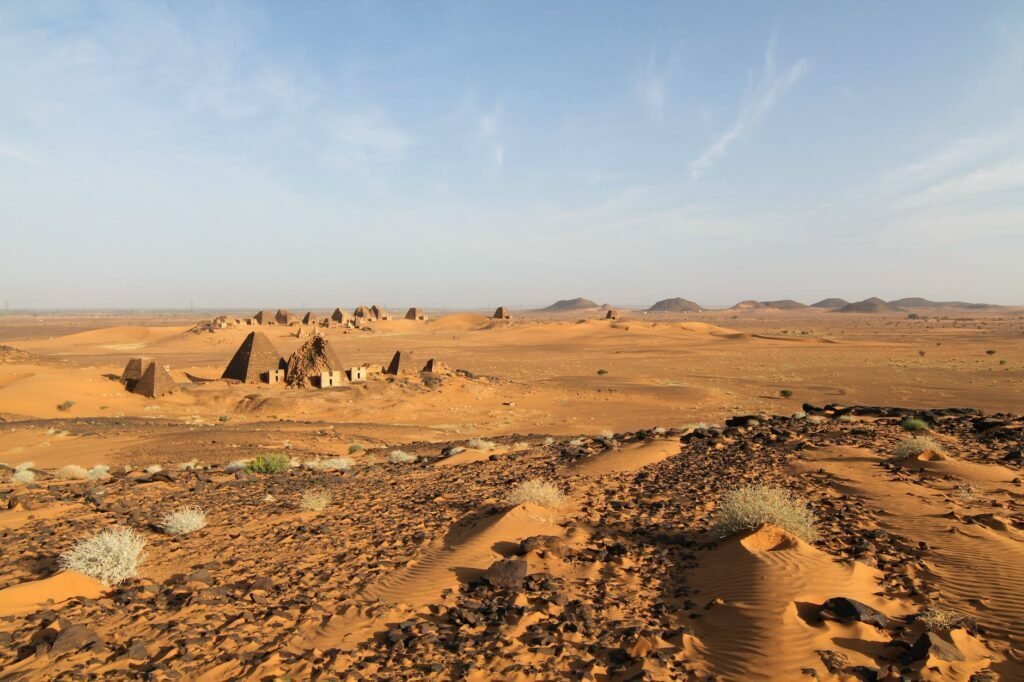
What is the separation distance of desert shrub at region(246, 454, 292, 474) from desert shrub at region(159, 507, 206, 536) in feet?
14.1

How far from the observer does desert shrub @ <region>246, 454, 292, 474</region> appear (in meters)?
11.8

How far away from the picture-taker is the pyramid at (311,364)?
87.9ft

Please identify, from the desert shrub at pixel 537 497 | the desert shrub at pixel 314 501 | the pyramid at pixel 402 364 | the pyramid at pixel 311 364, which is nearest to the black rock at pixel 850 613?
the desert shrub at pixel 537 497

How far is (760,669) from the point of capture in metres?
4.15

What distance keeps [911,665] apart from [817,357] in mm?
48183

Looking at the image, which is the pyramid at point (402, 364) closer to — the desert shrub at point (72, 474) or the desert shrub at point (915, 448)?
the desert shrub at point (72, 474)

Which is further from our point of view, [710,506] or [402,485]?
[402,485]

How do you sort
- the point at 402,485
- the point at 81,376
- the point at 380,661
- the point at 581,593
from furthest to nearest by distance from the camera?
the point at 81,376
the point at 402,485
the point at 581,593
the point at 380,661

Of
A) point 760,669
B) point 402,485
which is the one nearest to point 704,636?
point 760,669

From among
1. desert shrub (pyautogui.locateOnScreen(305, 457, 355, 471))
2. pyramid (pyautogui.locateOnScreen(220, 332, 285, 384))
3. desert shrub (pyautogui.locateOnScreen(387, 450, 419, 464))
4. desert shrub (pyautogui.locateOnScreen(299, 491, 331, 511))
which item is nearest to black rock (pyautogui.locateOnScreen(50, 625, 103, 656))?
desert shrub (pyautogui.locateOnScreen(299, 491, 331, 511))

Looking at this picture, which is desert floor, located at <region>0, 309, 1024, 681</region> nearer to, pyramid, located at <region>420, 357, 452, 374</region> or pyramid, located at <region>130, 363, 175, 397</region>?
pyramid, located at <region>130, 363, 175, 397</region>

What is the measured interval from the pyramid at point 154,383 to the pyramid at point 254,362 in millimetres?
3117

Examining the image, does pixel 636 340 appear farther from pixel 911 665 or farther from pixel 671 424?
pixel 911 665

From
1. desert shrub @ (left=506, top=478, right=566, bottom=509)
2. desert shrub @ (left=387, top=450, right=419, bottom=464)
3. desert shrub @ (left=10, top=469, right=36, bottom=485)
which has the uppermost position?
desert shrub @ (left=506, top=478, right=566, bottom=509)
